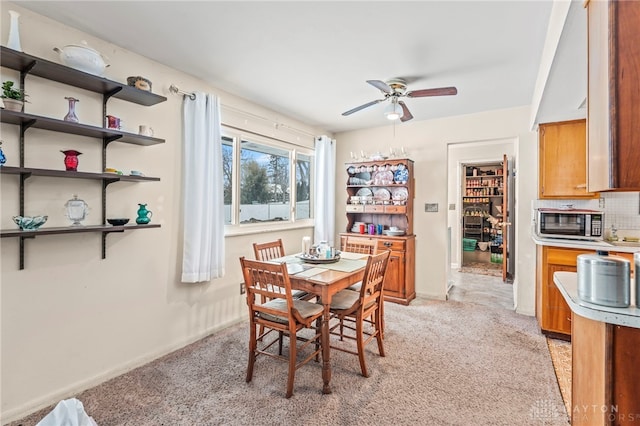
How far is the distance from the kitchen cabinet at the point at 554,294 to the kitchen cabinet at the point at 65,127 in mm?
3631

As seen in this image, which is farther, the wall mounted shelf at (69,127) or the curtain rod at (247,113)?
the curtain rod at (247,113)

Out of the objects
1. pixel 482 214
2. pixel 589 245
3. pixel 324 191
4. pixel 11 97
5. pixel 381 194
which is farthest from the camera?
pixel 482 214

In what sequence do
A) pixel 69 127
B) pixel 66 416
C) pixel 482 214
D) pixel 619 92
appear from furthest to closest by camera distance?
pixel 482 214 → pixel 69 127 → pixel 66 416 → pixel 619 92

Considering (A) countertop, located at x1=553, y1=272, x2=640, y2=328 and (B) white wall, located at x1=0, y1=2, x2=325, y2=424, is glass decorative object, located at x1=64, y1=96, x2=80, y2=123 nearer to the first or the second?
(B) white wall, located at x1=0, y1=2, x2=325, y2=424

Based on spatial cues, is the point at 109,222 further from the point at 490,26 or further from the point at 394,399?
the point at 490,26

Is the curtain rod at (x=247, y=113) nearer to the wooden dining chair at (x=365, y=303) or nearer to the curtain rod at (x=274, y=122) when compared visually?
the curtain rod at (x=274, y=122)

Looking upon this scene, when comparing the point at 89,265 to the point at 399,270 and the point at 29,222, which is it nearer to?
the point at 29,222

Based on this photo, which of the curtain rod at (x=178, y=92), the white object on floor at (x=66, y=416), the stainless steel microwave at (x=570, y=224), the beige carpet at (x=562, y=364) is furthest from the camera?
the stainless steel microwave at (x=570, y=224)

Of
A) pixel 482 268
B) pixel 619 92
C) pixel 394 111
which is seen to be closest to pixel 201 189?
pixel 394 111

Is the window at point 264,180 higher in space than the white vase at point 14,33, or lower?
lower

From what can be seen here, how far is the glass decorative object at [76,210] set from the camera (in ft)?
6.70

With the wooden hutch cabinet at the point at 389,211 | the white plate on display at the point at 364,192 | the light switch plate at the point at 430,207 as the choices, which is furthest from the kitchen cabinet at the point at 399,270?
the white plate on display at the point at 364,192

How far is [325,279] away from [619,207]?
3.15 metres

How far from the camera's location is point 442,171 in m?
4.23
